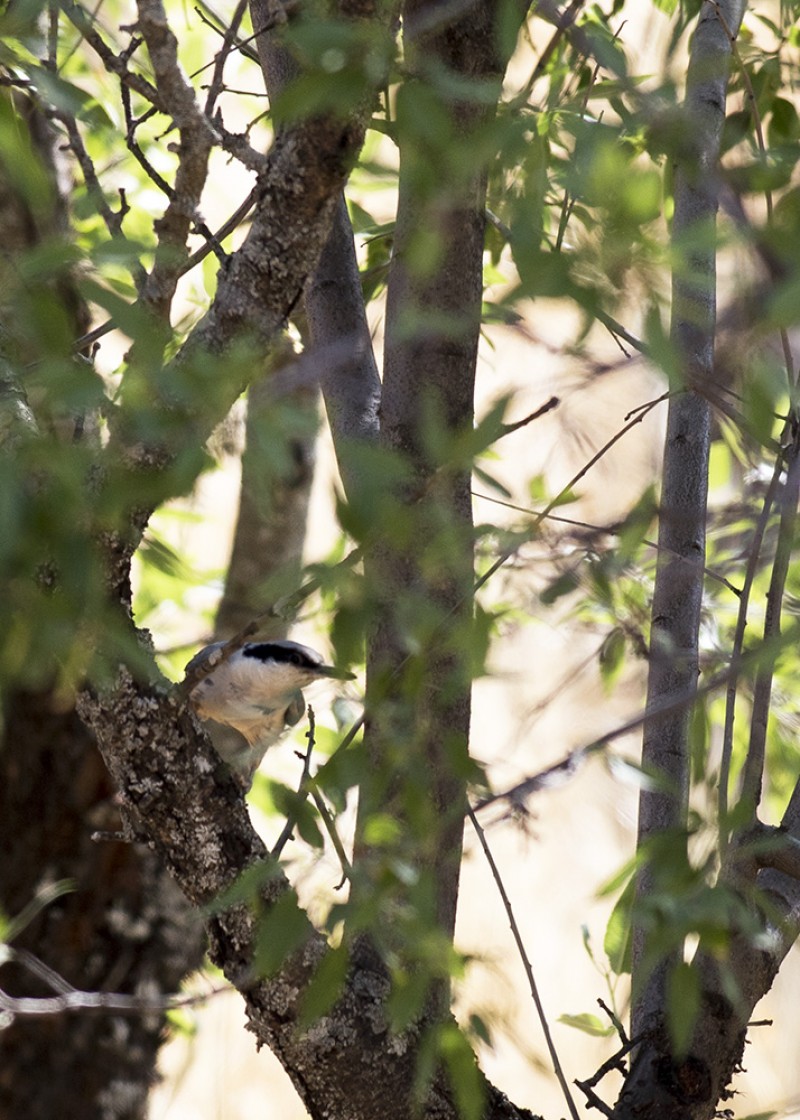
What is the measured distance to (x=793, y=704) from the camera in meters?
1.58

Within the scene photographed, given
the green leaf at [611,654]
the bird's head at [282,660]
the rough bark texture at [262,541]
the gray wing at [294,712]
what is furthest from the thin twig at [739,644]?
the rough bark texture at [262,541]

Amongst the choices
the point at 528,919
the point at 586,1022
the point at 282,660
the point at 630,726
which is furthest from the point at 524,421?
the point at 528,919

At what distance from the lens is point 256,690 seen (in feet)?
6.53

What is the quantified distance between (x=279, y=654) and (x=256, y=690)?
0.23 feet

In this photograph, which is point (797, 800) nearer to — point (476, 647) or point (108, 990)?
point (476, 647)

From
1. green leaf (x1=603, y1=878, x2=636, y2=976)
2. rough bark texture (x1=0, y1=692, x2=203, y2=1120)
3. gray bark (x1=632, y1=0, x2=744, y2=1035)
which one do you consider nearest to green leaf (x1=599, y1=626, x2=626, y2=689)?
gray bark (x1=632, y1=0, x2=744, y2=1035)

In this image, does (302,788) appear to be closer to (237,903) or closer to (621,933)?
(237,903)

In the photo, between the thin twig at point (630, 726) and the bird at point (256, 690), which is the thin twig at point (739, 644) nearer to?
the thin twig at point (630, 726)

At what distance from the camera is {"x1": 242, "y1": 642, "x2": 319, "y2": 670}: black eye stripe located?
6.44ft

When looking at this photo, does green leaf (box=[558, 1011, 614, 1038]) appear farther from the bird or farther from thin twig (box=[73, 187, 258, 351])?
thin twig (box=[73, 187, 258, 351])

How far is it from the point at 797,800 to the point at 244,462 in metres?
0.77

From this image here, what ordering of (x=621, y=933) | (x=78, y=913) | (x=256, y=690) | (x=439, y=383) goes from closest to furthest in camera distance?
1. (x=621, y=933)
2. (x=439, y=383)
3. (x=256, y=690)
4. (x=78, y=913)

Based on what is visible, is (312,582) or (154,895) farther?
(154,895)

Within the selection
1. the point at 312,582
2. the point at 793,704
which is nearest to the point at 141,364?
the point at 312,582
